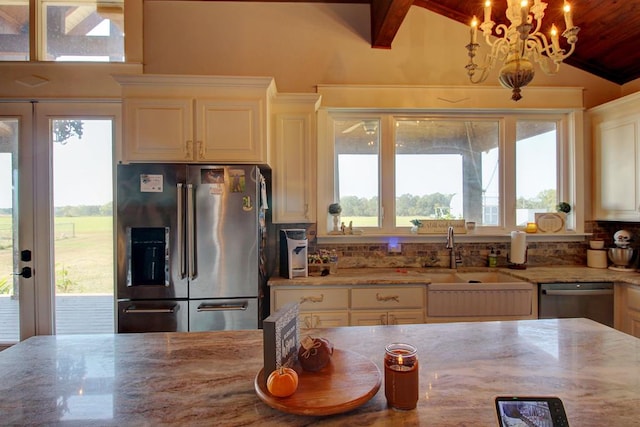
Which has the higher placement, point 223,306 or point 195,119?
point 195,119

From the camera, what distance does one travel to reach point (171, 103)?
2.61m

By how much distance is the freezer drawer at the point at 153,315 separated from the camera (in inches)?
95.7

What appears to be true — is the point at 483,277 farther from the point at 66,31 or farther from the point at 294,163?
the point at 66,31

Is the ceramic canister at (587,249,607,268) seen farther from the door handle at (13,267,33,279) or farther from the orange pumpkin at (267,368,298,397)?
the door handle at (13,267,33,279)

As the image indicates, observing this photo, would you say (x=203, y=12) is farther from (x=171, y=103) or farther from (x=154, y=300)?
(x=154, y=300)

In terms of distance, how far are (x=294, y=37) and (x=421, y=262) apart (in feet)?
8.04

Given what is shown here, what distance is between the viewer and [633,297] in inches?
102

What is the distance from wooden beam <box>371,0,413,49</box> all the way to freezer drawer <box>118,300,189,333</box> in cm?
274

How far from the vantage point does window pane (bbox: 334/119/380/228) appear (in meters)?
3.29

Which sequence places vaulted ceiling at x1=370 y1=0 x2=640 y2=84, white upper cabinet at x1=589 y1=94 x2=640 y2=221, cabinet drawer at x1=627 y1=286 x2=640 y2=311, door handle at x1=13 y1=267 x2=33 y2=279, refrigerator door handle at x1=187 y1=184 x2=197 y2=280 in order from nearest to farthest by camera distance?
refrigerator door handle at x1=187 y1=184 x2=197 y2=280
cabinet drawer at x1=627 y1=286 x2=640 y2=311
vaulted ceiling at x1=370 y1=0 x2=640 y2=84
white upper cabinet at x1=589 y1=94 x2=640 y2=221
door handle at x1=13 y1=267 x2=33 y2=279

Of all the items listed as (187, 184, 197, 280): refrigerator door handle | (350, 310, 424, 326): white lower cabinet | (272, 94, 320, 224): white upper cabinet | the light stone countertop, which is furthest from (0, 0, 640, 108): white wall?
(350, 310, 424, 326): white lower cabinet

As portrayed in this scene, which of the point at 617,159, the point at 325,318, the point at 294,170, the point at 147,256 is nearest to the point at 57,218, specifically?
the point at 147,256

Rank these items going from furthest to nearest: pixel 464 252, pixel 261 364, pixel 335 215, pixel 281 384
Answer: pixel 464 252, pixel 335 215, pixel 261 364, pixel 281 384

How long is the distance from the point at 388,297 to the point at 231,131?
1792 millimetres
